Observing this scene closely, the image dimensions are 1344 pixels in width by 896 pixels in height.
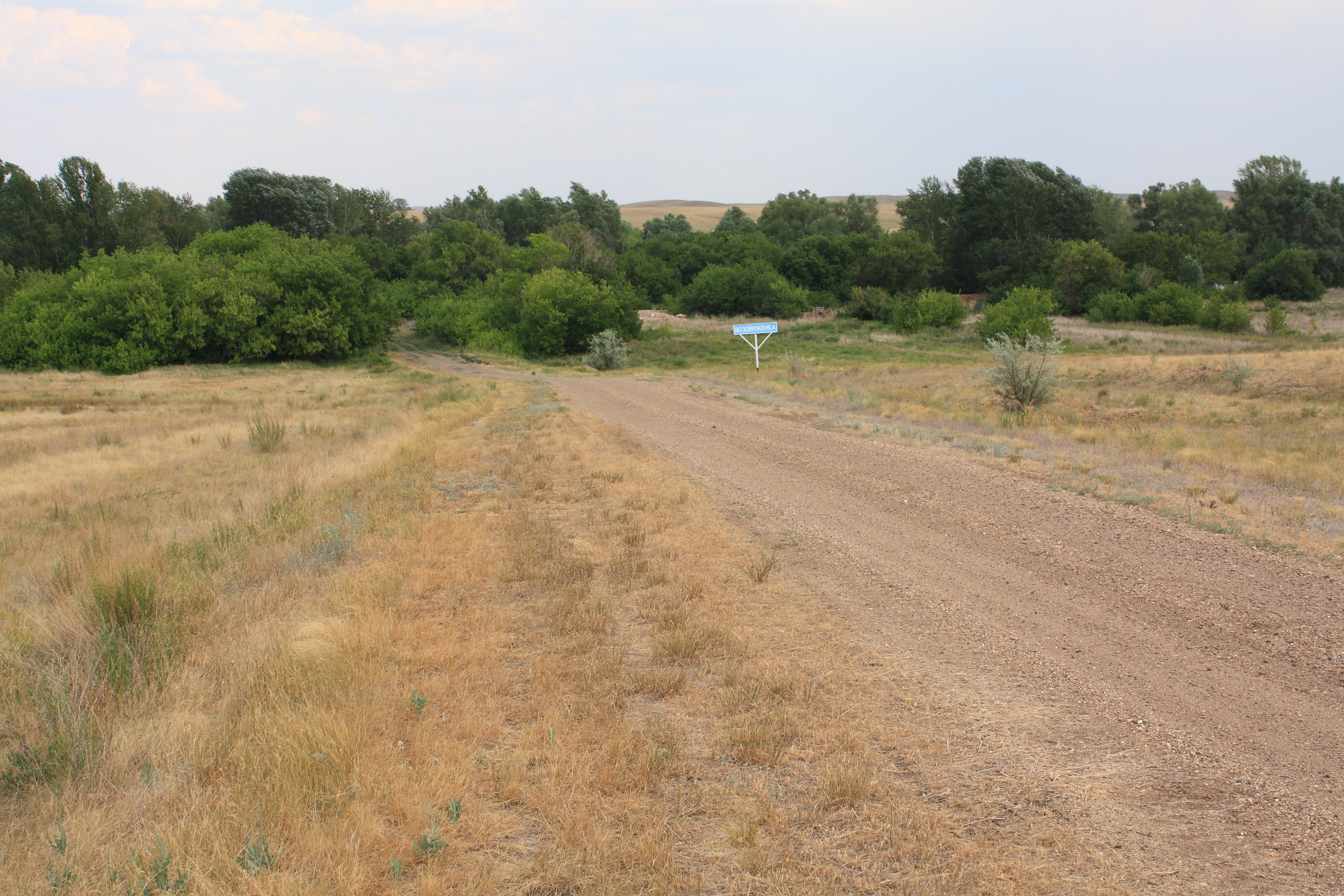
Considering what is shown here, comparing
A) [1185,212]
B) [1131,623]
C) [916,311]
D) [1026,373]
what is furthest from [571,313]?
[1185,212]

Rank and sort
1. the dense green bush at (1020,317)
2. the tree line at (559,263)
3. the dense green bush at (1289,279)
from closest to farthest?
the dense green bush at (1020,317), the tree line at (559,263), the dense green bush at (1289,279)

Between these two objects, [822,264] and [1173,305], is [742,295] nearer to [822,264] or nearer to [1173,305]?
[822,264]

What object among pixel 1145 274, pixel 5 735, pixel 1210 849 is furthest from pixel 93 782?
pixel 1145 274

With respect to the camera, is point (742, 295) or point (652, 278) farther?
point (652, 278)

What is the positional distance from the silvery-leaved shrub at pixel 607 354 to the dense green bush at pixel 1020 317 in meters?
22.9

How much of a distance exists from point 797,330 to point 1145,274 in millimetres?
31738

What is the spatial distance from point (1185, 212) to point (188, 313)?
99.2m

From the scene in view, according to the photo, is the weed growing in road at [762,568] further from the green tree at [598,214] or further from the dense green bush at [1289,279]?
the green tree at [598,214]

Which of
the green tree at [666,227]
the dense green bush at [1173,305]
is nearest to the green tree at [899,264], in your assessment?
the dense green bush at [1173,305]

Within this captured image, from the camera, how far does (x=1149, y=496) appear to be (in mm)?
9086

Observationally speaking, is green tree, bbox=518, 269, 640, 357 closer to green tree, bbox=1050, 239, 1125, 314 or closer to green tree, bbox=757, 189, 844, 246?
green tree, bbox=1050, 239, 1125, 314

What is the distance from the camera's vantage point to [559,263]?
75000 mm

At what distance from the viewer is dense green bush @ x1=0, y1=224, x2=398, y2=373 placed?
160 feet

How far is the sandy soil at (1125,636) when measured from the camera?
3.48 metres
